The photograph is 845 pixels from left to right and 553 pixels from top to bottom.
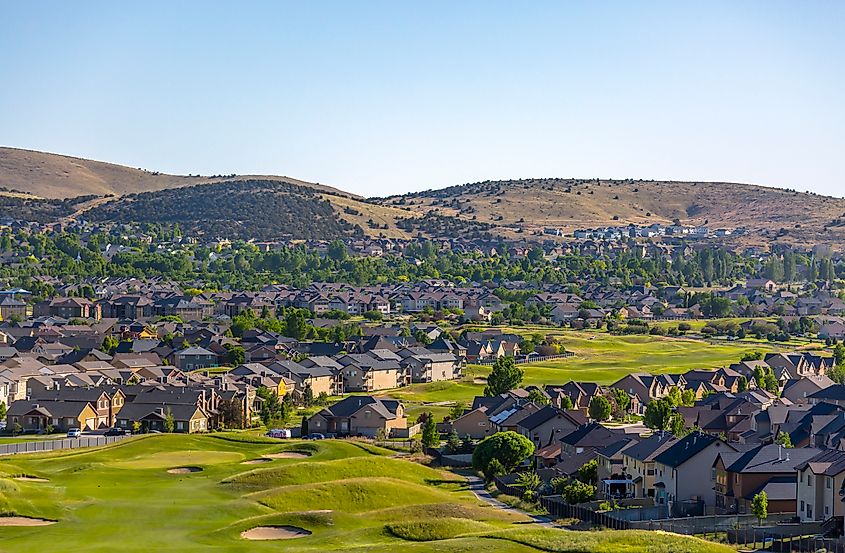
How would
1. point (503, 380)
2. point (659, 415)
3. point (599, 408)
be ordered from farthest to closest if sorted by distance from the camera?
point (503, 380), point (599, 408), point (659, 415)

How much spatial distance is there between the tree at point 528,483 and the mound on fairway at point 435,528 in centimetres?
989

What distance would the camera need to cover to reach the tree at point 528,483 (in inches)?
2653

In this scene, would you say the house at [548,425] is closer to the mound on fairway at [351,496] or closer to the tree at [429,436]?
the tree at [429,436]

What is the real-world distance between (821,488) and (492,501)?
17.1 m

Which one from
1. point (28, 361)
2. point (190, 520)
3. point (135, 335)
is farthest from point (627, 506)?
point (135, 335)

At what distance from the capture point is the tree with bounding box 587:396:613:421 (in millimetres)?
95312

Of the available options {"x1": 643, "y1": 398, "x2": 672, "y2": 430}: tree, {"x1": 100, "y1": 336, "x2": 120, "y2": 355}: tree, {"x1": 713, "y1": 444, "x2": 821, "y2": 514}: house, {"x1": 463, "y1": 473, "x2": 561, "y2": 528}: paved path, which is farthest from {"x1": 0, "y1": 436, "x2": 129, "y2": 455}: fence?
{"x1": 100, "y1": 336, "x2": 120, "y2": 355}: tree

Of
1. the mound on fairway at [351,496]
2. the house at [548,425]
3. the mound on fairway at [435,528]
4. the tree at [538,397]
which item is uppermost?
the tree at [538,397]

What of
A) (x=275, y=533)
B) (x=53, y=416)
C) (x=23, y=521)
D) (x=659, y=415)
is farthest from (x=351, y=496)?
(x=53, y=416)

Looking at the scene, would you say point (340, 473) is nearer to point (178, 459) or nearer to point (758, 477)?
point (178, 459)

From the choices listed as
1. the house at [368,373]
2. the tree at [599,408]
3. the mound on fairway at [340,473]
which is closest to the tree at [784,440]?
the mound on fairway at [340,473]

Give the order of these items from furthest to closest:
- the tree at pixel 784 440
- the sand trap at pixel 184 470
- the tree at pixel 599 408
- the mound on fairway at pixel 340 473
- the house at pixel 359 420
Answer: the house at pixel 359 420 < the tree at pixel 599 408 < the sand trap at pixel 184 470 < the tree at pixel 784 440 < the mound on fairway at pixel 340 473

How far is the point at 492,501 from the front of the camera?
6744 cm

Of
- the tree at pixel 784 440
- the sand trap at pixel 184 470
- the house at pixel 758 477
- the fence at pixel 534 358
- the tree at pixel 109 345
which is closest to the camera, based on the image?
the house at pixel 758 477
